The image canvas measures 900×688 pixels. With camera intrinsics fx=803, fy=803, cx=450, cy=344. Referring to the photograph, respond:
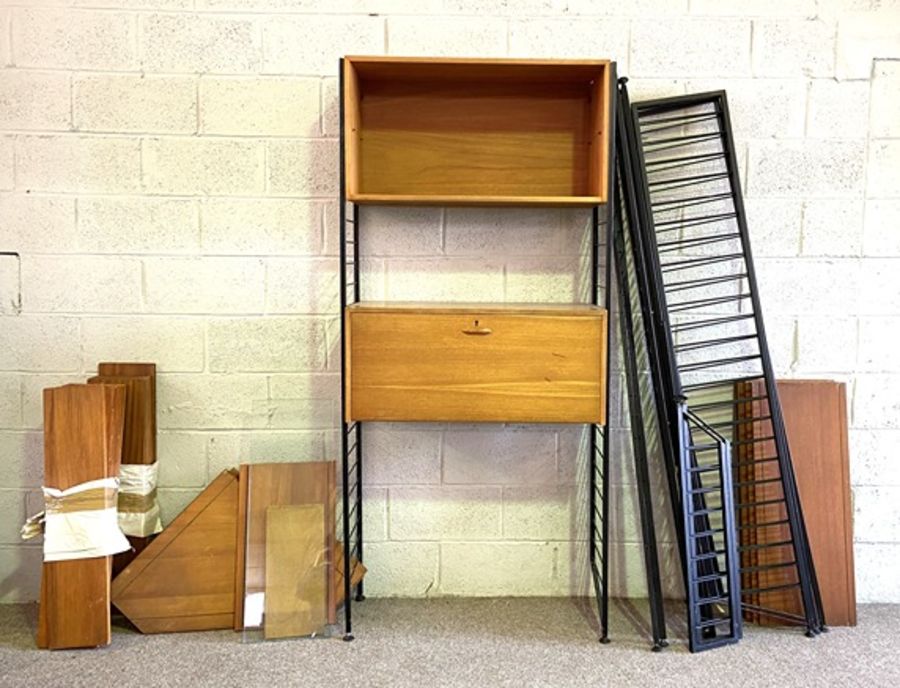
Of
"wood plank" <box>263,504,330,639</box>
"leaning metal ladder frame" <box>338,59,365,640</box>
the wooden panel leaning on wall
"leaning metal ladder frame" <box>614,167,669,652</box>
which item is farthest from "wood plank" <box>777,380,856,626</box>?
"wood plank" <box>263,504,330,639</box>

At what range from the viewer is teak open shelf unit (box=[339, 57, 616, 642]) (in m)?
2.00

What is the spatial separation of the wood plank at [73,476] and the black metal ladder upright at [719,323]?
1.50 metres

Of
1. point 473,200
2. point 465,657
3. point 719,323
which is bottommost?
point 465,657

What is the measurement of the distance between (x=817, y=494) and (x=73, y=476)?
2.02 metres

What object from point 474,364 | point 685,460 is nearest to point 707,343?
point 685,460

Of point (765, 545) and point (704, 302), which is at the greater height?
point (704, 302)

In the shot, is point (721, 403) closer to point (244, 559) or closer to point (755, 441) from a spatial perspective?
point (755, 441)

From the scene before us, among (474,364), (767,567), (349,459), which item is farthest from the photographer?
(349,459)

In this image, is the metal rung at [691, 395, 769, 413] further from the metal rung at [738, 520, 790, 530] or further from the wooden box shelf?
the wooden box shelf

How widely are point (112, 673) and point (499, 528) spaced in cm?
109

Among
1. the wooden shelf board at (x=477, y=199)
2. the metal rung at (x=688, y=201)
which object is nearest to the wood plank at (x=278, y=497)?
the wooden shelf board at (x=477, y=199)

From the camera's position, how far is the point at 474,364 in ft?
6.57

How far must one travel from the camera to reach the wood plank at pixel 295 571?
6.96ft

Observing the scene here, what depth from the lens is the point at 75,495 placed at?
2055 millimetres
